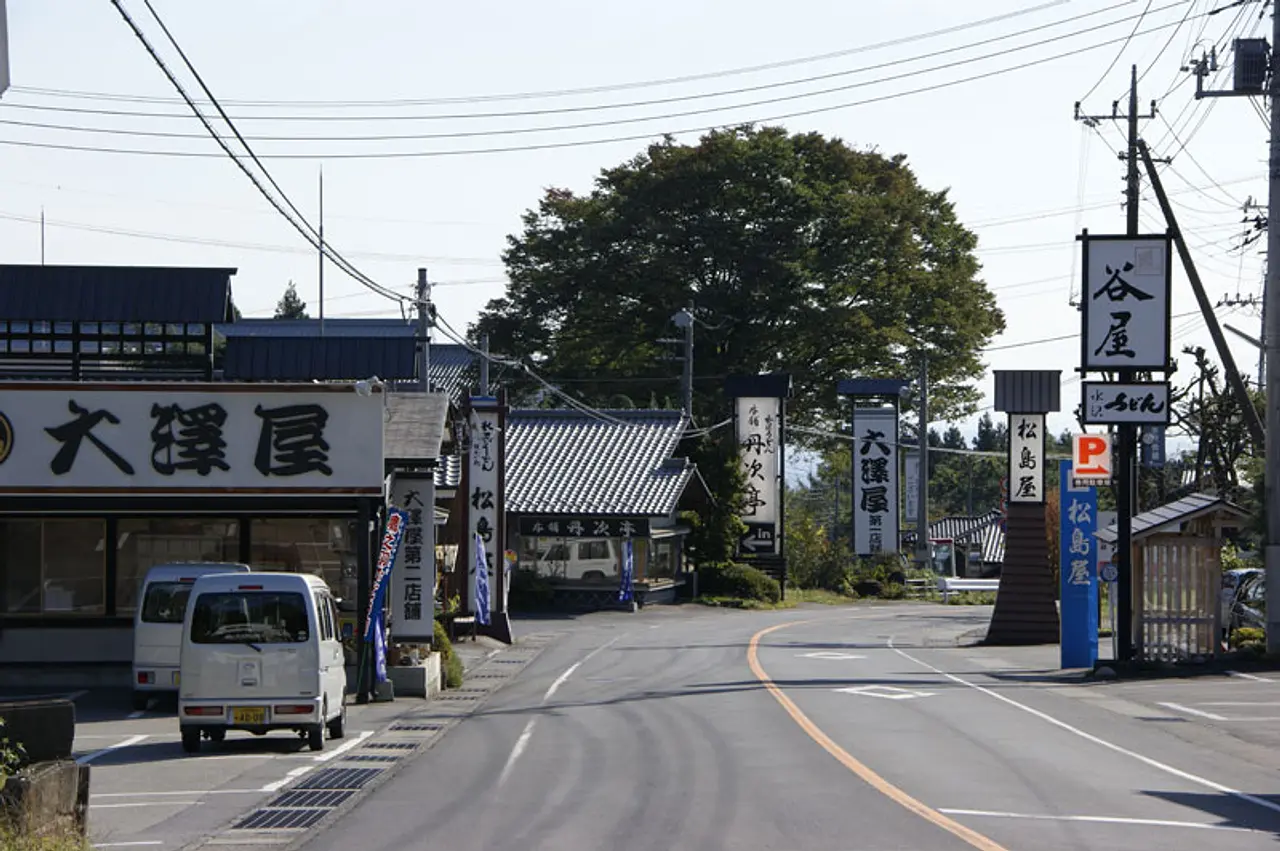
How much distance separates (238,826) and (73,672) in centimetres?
1362

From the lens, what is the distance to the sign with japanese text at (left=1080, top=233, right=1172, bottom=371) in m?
27.9

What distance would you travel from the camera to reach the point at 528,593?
1922 inches

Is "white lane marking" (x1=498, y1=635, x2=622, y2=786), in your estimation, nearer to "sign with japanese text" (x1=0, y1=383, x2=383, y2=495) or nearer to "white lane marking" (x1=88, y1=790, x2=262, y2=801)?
"white lane marking" (x1=88, y1=790, x2=262, y2=801)

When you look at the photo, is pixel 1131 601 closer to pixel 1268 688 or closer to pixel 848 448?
pixel 1268 688

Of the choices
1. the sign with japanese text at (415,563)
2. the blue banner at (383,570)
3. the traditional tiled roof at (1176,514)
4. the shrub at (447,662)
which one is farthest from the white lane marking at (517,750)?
the traditional tiled roof at (1176,514)

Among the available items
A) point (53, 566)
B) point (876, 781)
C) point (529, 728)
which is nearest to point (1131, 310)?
point (529, 728)

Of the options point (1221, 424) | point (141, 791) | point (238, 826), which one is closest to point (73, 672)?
point (141, 791)

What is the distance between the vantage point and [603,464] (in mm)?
52562

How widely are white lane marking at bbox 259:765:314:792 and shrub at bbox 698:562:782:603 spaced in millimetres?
37510

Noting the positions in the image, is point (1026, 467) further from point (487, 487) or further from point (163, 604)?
point (163, 604)

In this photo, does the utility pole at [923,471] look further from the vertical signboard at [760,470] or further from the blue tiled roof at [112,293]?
the blue tiled roof at [112,293]

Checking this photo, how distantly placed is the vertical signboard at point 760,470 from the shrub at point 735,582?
5.49 feet

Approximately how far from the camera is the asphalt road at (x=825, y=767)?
40.1 feet

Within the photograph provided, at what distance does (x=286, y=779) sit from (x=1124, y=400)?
1789 cm
